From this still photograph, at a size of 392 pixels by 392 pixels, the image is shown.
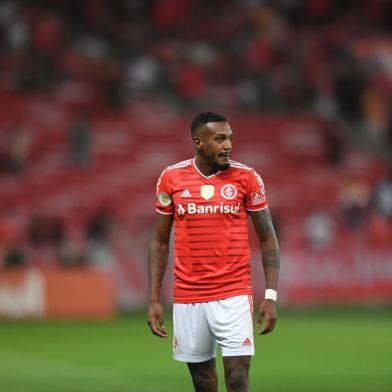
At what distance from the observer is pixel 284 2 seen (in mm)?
32438

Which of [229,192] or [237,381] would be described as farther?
[229,192]

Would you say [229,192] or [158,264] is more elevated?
[229,192]

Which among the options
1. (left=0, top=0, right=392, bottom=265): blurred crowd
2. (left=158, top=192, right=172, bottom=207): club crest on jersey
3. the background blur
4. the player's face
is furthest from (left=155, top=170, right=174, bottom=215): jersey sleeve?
(left=0, top=0, right=392, bottom=265): blurred crowd

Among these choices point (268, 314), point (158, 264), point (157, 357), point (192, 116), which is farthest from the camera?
point (192, 116)

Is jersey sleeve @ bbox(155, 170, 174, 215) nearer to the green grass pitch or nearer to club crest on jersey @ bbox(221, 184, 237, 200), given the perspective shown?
club crest on jersey @ bbox(221, 184, 237, 200)

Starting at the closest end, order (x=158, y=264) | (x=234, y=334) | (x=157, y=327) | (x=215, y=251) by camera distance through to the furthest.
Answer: (x=234, y=334) → (x=215, y=251) → (x=157, y=327) → (x=158, y=264)

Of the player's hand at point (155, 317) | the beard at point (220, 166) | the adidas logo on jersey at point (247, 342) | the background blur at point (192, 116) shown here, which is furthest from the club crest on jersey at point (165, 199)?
the background blur at point (192, 116)

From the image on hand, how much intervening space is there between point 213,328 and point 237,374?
34 centimetres

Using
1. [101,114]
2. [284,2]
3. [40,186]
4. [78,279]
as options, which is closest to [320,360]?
[78,279]

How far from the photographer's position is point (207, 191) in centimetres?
716

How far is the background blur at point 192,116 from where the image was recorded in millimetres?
23328

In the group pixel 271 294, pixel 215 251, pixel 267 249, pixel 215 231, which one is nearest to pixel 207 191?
pixel 215 231

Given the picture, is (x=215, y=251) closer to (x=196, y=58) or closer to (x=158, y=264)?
(x=158, y=264)

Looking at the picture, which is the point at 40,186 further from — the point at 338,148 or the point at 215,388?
the point at 215,388
